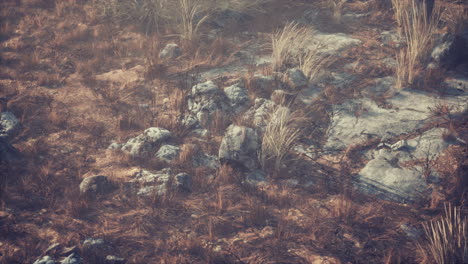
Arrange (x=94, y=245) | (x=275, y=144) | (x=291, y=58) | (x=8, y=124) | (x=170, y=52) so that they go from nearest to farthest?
1. (x=94, y=245)
2. (x=275, y=144)
3. (x=8, y=124)
4. (x=291, y=58)
5. (x=170, y=52)

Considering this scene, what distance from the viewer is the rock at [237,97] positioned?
5.75 m

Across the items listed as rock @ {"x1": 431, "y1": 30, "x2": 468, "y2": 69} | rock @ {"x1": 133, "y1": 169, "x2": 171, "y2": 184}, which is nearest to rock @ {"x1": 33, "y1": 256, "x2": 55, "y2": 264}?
rock @ {"x1": 133, "y1": 169, "x2": 171, "y2": 184}

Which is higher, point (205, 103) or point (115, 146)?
point (205, 103)

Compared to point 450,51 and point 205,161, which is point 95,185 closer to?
point 205,161

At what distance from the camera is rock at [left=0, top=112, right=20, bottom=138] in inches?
203

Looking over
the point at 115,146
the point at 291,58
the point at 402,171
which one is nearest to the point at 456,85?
the point at 402,171

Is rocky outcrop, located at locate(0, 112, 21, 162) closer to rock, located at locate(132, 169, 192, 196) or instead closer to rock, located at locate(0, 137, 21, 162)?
rock, located at locate(0, 137, 21, 162)

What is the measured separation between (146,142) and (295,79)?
107 inches

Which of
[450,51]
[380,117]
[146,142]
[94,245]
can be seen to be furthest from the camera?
[450,51]

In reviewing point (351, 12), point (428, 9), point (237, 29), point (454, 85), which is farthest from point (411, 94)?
point (237, 29)

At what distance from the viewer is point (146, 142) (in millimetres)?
5016

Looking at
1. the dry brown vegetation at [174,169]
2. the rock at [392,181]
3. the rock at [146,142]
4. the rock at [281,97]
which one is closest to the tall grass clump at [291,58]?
the dry brown vegetation at [174,169]

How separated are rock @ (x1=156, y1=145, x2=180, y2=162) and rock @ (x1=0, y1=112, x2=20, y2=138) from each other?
226cm

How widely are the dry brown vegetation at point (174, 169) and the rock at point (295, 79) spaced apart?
8.6 inches
